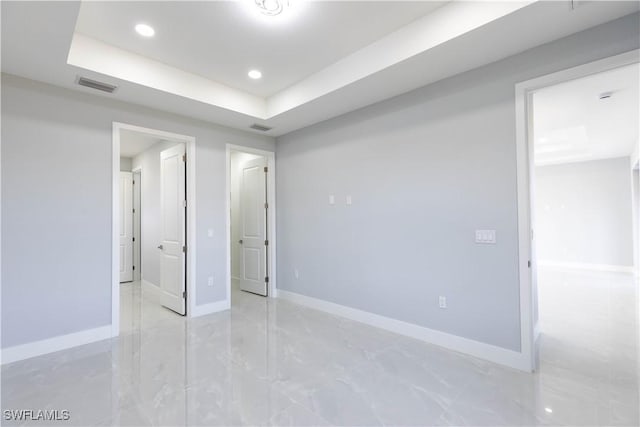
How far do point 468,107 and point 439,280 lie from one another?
1.81 m

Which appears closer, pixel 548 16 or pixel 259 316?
pixel 548 16

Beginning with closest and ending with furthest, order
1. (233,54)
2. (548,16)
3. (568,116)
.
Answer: (548,16)
(233,54)
(568,116)

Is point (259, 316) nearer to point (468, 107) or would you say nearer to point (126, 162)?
point (468, 107)

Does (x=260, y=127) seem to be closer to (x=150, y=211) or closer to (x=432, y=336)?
(x=150, y=211)

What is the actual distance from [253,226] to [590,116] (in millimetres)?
5842

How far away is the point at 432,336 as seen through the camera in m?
3.24

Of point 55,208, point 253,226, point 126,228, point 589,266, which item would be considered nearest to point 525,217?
point 253,226

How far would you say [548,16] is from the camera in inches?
85.8

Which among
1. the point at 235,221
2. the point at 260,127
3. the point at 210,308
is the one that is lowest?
the point at 210,308

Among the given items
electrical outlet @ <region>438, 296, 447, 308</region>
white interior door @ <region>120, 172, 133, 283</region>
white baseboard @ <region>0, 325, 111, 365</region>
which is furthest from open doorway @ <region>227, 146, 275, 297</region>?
electrical outlet @ <region>438, 296, 447, 308</region>

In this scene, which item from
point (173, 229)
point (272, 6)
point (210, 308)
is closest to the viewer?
point (272, 6)

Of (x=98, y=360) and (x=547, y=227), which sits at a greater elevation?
(x=547, y=227)

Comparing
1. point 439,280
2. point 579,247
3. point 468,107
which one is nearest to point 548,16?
point 468,107

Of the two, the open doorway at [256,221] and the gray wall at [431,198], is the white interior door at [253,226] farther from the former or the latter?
the gray wall at [431,198]
